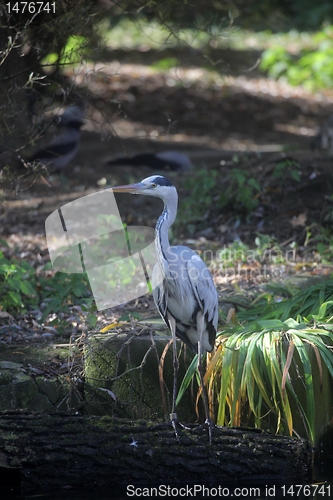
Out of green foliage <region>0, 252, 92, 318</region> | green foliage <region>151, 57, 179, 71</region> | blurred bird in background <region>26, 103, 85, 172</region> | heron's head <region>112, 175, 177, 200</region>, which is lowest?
green foliage <region>151, 57, 179, 71</region>

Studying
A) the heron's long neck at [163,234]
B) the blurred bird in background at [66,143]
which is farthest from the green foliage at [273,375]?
the blurred bird in background at [66,143]

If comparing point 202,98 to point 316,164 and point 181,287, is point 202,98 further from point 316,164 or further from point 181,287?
point 181,287

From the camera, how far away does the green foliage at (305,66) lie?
15414 millimetres

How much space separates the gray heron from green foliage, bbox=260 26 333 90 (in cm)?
1163

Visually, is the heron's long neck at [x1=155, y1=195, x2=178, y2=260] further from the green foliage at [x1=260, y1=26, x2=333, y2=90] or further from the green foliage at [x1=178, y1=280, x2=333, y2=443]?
the green foliage at [x1=260, y1=26, x2=333, y2=90]

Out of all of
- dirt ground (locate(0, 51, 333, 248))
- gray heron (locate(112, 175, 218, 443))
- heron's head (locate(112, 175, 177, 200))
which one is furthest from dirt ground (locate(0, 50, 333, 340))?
gray heron (locate(112, 175, 218, 443))

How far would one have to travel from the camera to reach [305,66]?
16.0m

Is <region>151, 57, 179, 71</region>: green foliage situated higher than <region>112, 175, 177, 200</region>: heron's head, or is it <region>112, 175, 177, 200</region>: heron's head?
<region>112, 175, 177, 200</region>: heron's head

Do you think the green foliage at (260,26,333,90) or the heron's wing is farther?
the green foliage at (260,26,333,90)

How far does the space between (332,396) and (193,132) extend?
915cm

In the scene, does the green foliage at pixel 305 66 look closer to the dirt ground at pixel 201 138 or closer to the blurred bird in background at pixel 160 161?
the dirt ground at pixel 201 138

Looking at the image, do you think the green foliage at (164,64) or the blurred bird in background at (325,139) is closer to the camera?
the blurred bird in background at (325,139)

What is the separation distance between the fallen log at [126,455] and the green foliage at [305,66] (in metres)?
12.5

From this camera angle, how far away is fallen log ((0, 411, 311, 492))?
12.7ft
